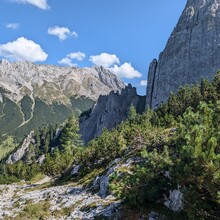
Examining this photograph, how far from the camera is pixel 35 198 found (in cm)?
5378

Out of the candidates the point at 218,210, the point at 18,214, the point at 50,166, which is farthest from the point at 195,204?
the point at 50,166

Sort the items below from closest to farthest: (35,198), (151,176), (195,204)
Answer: (195,204) < (151,176) < (35,198)

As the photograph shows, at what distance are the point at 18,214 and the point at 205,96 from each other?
7079 cm

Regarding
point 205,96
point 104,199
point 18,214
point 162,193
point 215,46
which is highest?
point 215,46

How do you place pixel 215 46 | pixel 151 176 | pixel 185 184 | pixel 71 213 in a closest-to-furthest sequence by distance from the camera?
pixel 185 184 < pixel 151 176 < pixel 71 213 < pixel 215 46

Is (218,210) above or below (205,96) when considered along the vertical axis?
below

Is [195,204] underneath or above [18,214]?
above

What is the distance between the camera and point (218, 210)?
24.0 meters

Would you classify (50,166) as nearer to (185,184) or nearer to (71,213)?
(71,213)

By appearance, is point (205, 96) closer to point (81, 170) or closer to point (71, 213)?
point (81, 170)

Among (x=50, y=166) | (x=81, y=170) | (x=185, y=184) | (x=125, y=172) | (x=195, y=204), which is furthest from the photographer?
(x=50, y=166)

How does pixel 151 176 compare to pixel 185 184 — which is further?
pixel 151 176

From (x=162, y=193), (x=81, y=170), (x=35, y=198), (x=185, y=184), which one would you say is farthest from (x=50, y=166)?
(x=185, y=184)

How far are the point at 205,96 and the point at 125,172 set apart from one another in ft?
194
